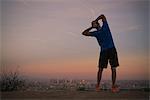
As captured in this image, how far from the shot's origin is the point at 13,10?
4082 mm

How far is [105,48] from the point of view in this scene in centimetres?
389

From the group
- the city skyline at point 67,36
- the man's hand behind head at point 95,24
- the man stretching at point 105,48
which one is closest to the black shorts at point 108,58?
the man stretching at point 105,48

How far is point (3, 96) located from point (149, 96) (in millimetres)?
1842

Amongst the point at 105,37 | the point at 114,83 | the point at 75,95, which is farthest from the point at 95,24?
the point at 75,95

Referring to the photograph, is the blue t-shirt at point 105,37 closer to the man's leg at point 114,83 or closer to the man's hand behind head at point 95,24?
the man's hand behind head at point 95,24

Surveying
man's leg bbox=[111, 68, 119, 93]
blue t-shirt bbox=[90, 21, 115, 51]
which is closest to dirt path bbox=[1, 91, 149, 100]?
man's leg bbox=[111, 68, 119, 93]

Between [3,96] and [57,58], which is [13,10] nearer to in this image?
[57,58]

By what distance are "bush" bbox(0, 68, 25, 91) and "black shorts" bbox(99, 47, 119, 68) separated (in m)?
1.11

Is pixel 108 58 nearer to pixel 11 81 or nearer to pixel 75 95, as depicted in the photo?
pixel 75 95

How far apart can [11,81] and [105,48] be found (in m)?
1.39

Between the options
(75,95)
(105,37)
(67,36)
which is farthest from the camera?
(67,36)

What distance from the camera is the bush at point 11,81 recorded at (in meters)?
4.11

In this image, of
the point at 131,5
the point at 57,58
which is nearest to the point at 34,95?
the point at 57,58

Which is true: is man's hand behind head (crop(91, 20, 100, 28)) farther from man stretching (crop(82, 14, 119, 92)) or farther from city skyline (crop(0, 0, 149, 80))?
city skyline (crop(0, 0, 149, 80))
